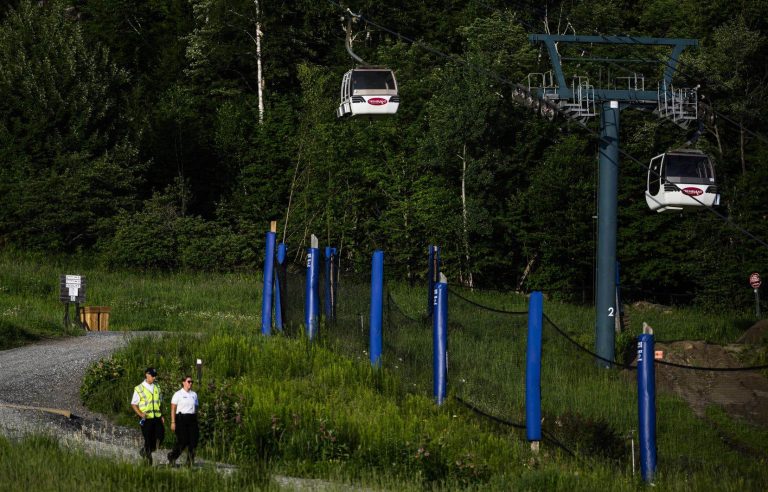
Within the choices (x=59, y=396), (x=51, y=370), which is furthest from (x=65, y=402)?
(x=51, y=370)

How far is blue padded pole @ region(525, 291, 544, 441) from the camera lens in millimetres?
17891

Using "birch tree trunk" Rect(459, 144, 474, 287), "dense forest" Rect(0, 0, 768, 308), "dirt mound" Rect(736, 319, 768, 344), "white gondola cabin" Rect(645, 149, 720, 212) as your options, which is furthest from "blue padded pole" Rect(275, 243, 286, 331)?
"birch tree trunk" Rect(459, 144, 474, 287)

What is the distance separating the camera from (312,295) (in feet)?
80.8

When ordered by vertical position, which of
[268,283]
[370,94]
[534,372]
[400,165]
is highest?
[370,94]

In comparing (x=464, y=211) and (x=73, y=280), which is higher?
(x=464, y=211)

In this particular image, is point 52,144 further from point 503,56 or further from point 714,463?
point 714,463

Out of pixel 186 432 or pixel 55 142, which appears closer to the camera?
pixel 186 432

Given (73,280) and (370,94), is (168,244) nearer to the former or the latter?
(73,280)

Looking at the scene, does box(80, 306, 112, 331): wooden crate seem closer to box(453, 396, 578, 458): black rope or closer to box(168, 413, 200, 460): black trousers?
box(453, 396, 578, 458): black rope

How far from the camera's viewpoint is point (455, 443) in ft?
60.0

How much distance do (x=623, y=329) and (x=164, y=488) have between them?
28317mm

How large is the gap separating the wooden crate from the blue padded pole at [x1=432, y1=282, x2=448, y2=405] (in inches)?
670

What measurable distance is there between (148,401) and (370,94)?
1393cm

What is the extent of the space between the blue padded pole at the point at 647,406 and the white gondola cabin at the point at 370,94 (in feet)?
47.0
